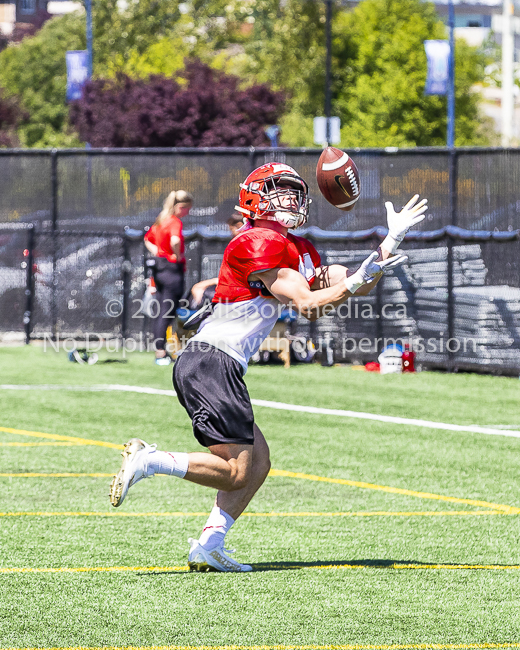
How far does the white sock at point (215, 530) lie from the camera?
215 inches

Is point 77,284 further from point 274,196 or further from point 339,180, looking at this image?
point 274,196

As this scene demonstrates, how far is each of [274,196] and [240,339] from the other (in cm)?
73

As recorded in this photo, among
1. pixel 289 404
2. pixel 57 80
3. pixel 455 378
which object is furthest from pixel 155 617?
pixel 57 80

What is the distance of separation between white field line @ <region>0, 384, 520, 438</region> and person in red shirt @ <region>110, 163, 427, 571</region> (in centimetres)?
505

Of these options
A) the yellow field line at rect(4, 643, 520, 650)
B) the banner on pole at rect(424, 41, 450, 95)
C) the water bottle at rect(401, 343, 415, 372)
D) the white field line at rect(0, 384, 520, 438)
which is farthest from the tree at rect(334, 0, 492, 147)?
the yellow field line at rect(4, 643, 520, 650)

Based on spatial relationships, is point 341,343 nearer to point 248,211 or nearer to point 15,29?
point 248,211

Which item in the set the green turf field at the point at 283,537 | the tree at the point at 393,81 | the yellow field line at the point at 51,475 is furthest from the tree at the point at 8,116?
the yellow field line at the point at 51,475

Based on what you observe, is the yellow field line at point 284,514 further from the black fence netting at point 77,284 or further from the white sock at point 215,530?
the black fence netting at point 77,284

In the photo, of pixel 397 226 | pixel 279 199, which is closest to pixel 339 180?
pixel 279 199

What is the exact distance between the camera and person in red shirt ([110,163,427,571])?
5254 millimetres

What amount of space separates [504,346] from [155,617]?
1056 centimetres

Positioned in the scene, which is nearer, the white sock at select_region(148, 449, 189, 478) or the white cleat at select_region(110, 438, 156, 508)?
the white cleat at select_region(110, 438, 156, 508)

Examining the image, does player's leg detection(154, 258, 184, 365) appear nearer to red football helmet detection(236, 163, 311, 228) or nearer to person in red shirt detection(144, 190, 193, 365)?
person in red shirt detection(144, 190, 193, 365)

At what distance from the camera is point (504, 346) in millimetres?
14539
